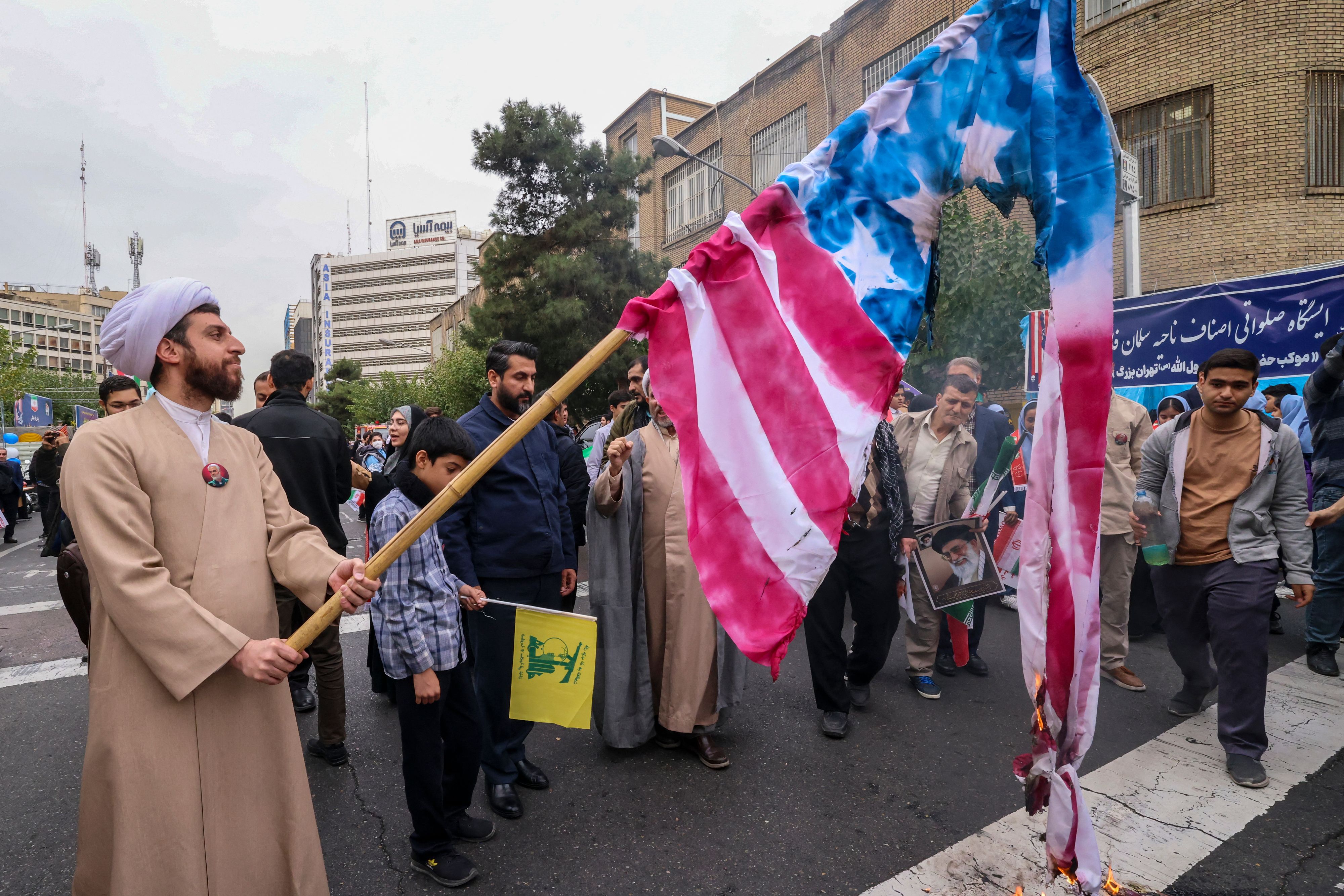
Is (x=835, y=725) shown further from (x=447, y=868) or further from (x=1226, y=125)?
(x=1226, y=125)

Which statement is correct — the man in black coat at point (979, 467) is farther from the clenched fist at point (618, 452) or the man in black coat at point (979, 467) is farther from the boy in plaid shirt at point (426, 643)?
the boy in plaid shirt at point (426, 643)

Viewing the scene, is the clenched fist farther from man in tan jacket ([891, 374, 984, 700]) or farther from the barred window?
the barred window

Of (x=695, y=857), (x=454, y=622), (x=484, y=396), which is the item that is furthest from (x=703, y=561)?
(x=484, y=396)

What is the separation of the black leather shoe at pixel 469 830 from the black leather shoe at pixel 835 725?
1829 millimetres

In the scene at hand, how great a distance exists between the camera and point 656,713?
3.93 metres

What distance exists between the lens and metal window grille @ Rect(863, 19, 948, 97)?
60.6 ft

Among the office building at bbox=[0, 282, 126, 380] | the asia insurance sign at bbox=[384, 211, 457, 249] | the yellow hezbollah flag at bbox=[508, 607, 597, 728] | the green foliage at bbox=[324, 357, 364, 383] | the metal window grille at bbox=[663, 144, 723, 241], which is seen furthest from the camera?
the asia insurance sign at bbox=[384, 211, 457, 249]

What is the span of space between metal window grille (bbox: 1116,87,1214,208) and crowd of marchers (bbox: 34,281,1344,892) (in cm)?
1128

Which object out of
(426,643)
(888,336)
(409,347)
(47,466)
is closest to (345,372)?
(409,347)

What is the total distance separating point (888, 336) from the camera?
2172 mm

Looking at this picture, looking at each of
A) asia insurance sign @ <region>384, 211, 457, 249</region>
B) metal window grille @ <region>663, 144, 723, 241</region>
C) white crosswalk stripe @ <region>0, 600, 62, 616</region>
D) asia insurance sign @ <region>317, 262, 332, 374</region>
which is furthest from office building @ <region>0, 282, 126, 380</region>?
white crosswalk stripe @ <region>0, 600, 62, 616</region>

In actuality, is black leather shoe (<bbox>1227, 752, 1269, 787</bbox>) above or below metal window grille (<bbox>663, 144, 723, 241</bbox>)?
below

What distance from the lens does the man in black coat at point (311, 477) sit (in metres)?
3.89

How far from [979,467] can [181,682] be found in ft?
15.7
